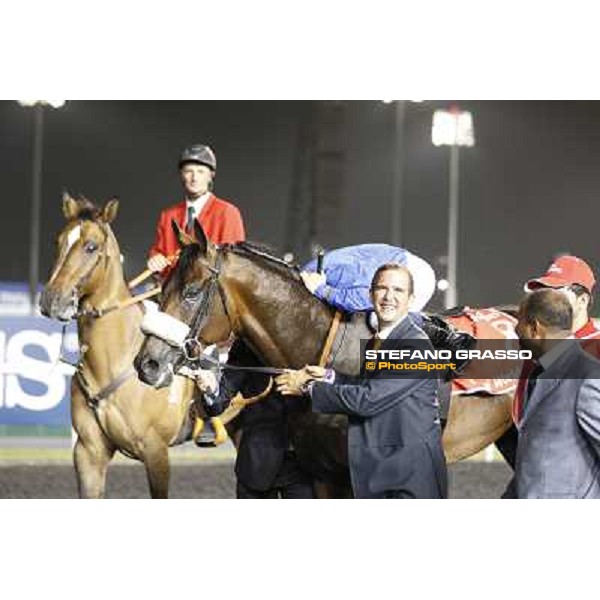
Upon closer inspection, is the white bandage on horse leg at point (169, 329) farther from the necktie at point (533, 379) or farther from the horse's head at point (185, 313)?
the necktie at point (533, 379)

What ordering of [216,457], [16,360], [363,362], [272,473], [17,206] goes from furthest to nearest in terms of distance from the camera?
[216,457]
[16,360]
[17,206]
[272,473]
[363,362]

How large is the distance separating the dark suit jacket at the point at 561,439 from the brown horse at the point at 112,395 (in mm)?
1953

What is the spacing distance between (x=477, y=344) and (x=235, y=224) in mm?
931

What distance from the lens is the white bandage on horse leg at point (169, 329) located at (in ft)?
15.0

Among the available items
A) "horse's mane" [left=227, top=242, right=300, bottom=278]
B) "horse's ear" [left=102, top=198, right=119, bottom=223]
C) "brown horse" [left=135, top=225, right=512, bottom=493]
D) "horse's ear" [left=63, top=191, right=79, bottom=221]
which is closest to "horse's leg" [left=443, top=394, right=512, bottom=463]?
"brown horse" [left=135, top=225, right=512, bottom=493]

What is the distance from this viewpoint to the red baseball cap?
15.8 feet

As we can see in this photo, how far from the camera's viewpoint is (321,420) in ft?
15.6

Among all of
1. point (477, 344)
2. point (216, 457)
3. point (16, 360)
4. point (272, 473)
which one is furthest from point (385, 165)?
point (216, 457)

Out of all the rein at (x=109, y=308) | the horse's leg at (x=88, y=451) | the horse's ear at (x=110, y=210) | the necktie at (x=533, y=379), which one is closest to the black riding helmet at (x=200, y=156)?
the horse's ear at (x=110, y=210)

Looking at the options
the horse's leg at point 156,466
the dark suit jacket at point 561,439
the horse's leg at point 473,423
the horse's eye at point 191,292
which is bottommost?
the horse's leg at point 156,466

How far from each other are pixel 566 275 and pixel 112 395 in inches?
68.5

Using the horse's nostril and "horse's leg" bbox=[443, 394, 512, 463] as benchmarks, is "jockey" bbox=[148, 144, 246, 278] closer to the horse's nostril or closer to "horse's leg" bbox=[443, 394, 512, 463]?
the horse's nostril
